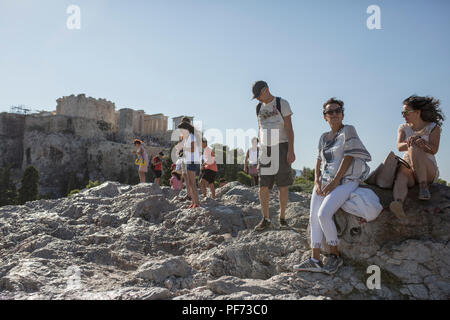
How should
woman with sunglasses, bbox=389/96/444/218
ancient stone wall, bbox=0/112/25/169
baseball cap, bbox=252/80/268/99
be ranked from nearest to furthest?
woman with sunglasses, bbox=389/96/444/218
baseball cap, bbox=252/80/268/99
ancient stone wall, bbox=0/112/25/169

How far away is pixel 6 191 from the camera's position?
97.9 ft

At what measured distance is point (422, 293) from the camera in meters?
3.24

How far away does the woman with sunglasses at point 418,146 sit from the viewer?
11.8 feet

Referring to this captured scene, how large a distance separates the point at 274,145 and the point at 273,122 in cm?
30

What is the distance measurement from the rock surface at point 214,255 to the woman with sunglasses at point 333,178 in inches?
7.1

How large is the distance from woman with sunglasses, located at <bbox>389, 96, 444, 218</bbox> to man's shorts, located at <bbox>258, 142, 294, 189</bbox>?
1408 mm

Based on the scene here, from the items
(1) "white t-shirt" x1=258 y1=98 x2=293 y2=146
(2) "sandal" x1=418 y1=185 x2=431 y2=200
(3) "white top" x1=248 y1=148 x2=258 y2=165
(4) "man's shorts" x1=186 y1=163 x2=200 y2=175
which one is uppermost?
(1) "white t-shirt" x1=258 y1=98 x2=293 y2=146

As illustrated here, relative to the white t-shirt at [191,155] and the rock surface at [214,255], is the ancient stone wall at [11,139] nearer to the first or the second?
the rock surface at [214,255]

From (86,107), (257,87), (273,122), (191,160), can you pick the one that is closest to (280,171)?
(273,122)

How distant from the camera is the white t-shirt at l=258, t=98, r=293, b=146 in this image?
489 centimetres

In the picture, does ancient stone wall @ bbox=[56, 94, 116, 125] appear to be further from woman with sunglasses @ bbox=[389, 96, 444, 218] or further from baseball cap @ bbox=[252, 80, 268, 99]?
woman with sunglasses @ bbox=[389, 96, 444, 218]

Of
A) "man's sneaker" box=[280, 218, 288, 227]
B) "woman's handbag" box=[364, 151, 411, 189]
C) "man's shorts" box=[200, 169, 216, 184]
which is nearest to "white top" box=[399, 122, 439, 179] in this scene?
"woman's handbag" box=[364, 151, 411, 189]

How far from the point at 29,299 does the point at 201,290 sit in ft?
5.17
